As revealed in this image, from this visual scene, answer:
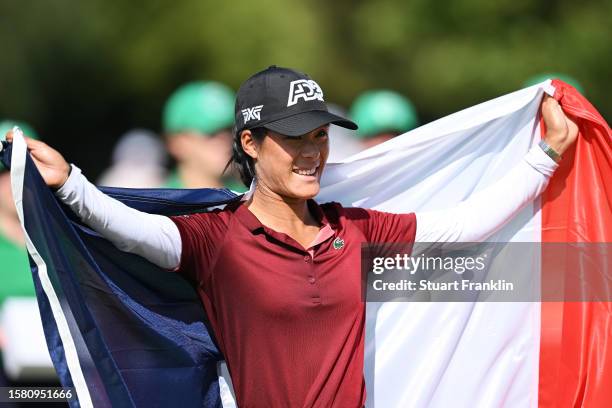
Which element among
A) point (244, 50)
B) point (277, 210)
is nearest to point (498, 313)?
point (277, 210)

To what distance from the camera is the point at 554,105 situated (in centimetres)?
455

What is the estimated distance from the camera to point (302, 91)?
4008 millimetres

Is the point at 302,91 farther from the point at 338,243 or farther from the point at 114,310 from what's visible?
the point at 114,310

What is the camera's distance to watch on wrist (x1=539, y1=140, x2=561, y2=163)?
4.49 metres

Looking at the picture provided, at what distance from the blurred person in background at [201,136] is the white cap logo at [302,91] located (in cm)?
239

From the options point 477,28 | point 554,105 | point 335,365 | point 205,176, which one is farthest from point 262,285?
point 477,28

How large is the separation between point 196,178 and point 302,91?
269 centimetres

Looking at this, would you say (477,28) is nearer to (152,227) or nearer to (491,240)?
(491,240)

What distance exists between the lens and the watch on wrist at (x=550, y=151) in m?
4.49

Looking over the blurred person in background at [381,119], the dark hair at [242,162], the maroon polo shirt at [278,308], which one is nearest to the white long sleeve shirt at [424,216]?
the maroon polo shirt at [278,308]

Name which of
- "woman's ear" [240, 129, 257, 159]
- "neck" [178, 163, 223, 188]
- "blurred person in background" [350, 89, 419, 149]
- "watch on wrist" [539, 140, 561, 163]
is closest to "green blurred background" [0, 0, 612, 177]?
"blurred person in background" [350, 89, 419, 149]

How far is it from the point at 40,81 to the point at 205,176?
18.8 feet

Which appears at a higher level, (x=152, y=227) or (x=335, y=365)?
(x=152, y=227)

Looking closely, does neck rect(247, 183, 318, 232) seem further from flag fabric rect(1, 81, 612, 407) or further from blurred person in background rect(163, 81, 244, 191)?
blurred person in background rect(163, 81, 244, 191)
